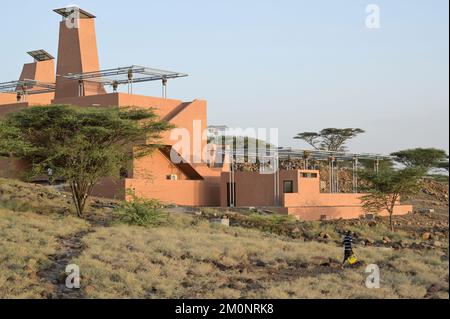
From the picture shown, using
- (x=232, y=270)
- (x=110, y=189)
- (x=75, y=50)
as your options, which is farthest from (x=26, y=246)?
(x=75, y=50)

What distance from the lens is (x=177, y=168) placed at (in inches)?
1489

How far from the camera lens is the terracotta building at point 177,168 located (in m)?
34.4

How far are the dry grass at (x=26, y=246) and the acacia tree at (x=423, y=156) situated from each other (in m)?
37.4

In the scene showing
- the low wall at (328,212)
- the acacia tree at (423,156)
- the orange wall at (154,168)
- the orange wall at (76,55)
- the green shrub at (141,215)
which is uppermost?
the orange wall at (76,55)

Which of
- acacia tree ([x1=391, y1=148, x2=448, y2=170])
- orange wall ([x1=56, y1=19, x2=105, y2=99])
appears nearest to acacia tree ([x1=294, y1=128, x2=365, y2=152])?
acacia tree ([x1=391, y1=148, x2=448, y2=170])

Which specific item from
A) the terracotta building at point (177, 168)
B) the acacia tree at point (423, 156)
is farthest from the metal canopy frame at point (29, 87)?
the acacia tree at point (423, 156)

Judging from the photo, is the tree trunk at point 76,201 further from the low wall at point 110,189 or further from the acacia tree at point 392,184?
the acacia tree at point 392,184

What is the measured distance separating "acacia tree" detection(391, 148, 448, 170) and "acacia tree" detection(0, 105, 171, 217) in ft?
104

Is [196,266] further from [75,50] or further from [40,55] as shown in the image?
[40,55]

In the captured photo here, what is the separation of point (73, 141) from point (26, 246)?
10.3 m

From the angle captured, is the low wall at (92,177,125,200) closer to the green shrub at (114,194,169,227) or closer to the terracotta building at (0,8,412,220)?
the terracotta building at (0,8,412,220)

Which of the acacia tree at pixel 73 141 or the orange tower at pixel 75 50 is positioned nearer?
the acacia tree at pixel 73 141

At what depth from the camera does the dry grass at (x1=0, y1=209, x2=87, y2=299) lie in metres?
12.6
